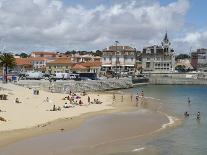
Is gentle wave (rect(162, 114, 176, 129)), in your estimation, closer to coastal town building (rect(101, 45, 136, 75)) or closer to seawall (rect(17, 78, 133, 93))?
seawall (rect(17, 78, 133, 93))

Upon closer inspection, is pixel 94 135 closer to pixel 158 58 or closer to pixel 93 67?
pixel 93 67

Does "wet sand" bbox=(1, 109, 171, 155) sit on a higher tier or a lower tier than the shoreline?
lower

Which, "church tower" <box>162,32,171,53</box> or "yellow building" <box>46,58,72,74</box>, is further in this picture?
"church tower" <box>162,32,171,53</box>

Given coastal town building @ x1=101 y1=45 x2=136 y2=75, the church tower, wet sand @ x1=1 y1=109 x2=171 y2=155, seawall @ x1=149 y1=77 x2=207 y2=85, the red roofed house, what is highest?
the church tower

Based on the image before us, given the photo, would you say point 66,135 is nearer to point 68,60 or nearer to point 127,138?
point 127,138

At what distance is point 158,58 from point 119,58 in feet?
57.2

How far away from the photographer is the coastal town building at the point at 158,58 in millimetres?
177125

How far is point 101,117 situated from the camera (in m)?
48.1

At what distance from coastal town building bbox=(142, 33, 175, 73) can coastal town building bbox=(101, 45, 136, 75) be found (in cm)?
806

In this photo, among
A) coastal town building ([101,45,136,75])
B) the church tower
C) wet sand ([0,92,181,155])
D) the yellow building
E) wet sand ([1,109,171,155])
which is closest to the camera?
wet sand ([1,109,171,155])

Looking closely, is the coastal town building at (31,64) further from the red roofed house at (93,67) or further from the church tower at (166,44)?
the church tower at (166,44)

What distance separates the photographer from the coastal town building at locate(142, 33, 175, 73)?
17712cm

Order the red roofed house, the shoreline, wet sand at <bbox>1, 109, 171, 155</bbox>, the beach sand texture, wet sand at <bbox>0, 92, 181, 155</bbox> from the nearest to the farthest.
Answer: wet sand at <bbox>1, 109, 171, 155</bbox> → wet sand at <bbox>0, 92, 181, 155</bbox> → the shoreline → the beach sand texture → the red roofed house

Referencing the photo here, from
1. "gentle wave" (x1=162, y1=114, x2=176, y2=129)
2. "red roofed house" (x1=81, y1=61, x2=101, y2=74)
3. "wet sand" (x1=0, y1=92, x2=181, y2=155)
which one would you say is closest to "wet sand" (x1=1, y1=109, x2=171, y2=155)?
"wet sand" (x1=0, y1=92, x2=181, y2=155)
